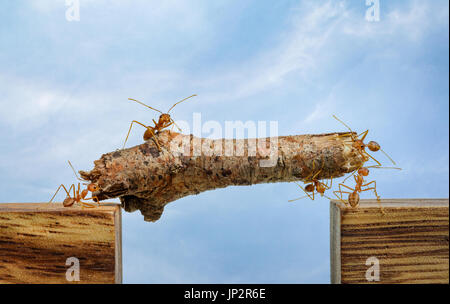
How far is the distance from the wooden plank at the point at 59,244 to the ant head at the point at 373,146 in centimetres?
154

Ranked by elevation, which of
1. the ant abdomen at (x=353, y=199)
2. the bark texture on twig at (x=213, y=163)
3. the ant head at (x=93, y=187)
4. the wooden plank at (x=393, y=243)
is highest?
the bark texture on twig at (x=213, y=163)

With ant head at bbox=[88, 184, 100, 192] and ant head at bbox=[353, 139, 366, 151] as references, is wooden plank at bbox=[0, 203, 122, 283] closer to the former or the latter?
ant head at bbox=[88, 184, 100, 192]

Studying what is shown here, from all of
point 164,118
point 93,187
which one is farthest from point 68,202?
point 164,118

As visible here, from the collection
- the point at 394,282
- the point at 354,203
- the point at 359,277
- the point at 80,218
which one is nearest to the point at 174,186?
the point at 80,218

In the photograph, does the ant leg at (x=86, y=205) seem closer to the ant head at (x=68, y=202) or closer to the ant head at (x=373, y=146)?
the ant head at (x=68, y=202)

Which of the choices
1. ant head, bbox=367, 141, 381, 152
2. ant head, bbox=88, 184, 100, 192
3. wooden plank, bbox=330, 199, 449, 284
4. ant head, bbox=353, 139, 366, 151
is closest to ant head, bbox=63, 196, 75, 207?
ant head, bbox=88, 184, 100, 192

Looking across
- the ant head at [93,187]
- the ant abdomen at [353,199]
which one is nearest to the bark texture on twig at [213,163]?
the ant head at [93,187]

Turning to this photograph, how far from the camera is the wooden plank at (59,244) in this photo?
224 cm

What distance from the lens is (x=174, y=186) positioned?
244 centimetres

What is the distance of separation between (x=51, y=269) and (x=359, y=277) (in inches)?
69.6

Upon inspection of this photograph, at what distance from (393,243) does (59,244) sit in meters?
1.91

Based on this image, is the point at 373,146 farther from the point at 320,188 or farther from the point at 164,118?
the point at 164,118
